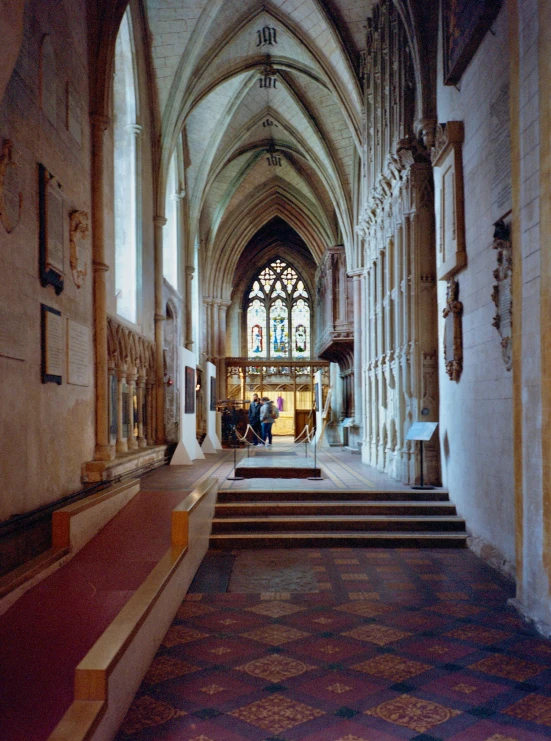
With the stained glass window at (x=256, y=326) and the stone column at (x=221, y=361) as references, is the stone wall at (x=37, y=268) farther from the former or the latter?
the stained glass window at (x=256, y=326)

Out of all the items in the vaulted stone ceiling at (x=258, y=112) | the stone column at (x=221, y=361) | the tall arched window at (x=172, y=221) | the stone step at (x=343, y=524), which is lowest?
the stone step at (x=343, y=524)

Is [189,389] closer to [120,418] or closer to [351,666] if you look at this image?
[120,418]

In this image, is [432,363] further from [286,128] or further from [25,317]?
[286,128]

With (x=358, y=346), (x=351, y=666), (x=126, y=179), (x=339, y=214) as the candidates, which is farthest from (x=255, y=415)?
(x=351, y=666)

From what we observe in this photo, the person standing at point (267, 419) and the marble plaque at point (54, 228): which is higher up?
Answer: the marble plaque at point (54, 228)

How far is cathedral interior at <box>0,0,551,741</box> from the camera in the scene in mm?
3514

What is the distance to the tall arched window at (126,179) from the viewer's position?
39.8 ft

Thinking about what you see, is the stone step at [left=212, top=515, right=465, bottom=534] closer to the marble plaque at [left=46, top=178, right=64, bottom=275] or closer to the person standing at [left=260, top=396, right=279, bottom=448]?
the marble plaque at [left=46, top=178, right=64, bottom=275]

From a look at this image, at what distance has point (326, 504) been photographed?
795 cm

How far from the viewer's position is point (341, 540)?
7160 mm

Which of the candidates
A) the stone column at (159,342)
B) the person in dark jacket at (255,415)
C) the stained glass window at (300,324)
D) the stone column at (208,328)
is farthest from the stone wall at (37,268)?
the stained glass window at (300,324)

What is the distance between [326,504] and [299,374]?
21119mm

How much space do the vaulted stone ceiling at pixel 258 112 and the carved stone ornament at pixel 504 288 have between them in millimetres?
9544

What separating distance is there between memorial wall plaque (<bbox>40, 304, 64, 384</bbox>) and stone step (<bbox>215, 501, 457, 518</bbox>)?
8.46 ft
